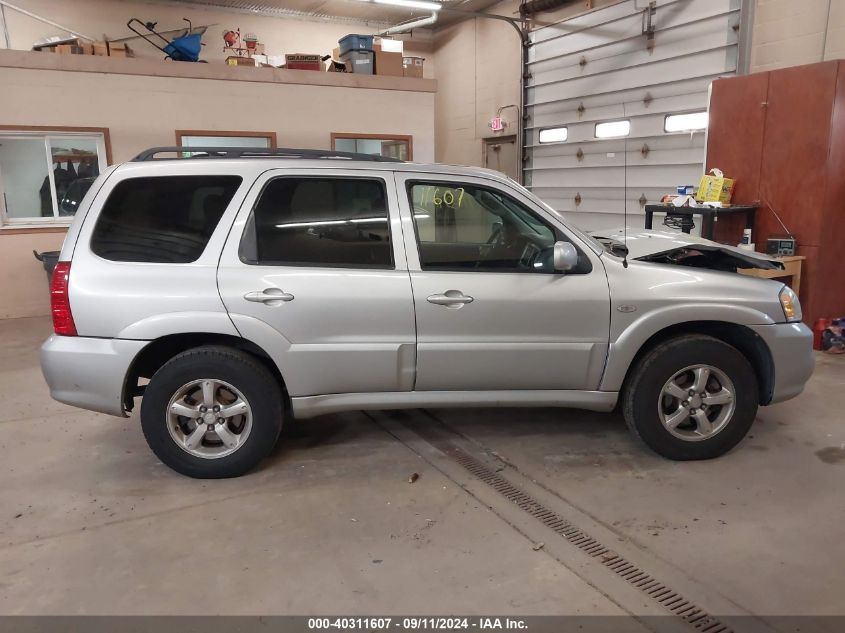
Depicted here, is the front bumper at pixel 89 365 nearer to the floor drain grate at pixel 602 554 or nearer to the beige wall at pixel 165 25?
the floor drain grate at pixel 602 554

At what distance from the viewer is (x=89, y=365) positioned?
3268 millimetres

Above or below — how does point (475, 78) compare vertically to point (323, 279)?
above

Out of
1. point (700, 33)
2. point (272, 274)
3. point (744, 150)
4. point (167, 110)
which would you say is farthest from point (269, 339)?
point (700, 33)

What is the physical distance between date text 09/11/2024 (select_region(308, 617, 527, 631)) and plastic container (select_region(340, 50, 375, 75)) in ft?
28.3

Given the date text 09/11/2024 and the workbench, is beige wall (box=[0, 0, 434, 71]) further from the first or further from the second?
the date text 09/11/2024

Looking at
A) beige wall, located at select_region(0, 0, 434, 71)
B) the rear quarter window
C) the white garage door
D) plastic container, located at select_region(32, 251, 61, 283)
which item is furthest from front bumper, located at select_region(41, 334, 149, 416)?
beige wall, located at select_region(0, 0, 434, 71)

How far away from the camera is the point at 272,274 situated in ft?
10.8

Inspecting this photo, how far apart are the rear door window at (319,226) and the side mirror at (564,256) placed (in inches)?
34.6

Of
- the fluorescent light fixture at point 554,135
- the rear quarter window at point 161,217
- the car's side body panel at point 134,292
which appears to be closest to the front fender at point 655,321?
the car's side body panel at point 134,292

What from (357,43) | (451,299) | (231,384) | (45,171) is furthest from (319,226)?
(357,43)

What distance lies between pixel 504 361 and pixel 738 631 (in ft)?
5.41

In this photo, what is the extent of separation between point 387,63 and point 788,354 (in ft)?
25.6

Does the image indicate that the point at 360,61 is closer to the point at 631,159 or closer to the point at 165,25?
the point at 631,159

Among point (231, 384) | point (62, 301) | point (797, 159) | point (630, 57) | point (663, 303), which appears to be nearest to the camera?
point (62, 301)
